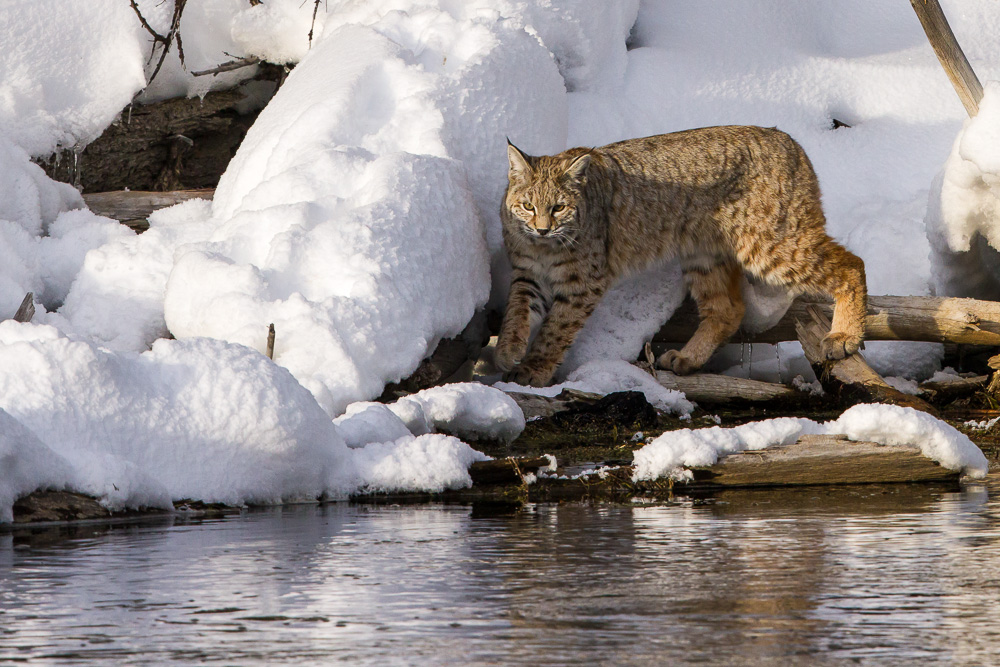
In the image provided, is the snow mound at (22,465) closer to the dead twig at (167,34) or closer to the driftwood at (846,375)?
the driftwood at (846,375)

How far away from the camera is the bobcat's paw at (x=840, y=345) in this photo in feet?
25.0

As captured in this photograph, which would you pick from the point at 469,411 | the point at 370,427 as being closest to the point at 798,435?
the point at 469,411

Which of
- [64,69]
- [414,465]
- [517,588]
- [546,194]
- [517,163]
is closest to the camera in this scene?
[517,588]

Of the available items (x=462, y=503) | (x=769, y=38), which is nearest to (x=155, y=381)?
(x=462, y=503)

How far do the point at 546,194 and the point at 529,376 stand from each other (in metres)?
1.14

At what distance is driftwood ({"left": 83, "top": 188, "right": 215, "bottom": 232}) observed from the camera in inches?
339

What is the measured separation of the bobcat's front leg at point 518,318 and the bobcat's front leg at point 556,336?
0.24ft

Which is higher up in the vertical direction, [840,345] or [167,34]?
[167,34]

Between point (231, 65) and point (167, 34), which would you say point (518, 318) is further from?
point (167, 34)

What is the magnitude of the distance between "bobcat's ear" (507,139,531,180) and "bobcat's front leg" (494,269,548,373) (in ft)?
2.02

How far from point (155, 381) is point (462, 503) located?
1277 millimetres

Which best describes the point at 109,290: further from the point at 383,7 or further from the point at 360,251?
the point at 383,7

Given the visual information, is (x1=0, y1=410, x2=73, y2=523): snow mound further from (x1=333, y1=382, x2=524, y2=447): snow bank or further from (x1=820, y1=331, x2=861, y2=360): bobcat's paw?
(x1=820, y1=331, x2=861, y2=360): bobcat's paw

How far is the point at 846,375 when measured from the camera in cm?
768
